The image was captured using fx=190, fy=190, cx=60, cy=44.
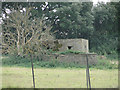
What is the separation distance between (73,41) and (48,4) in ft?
4.43

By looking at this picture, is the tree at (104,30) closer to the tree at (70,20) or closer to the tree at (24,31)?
the tree at (70,20)

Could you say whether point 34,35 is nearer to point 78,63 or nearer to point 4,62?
point 4,62

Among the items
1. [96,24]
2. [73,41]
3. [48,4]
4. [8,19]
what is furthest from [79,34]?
[8,19]

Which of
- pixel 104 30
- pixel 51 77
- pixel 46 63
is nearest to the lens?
pixel 51 77

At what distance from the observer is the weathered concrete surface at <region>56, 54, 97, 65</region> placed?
5.33m

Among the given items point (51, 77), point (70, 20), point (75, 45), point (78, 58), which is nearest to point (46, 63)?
point (78, 58)

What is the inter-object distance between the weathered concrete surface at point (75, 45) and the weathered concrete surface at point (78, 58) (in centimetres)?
30

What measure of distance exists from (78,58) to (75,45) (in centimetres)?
63

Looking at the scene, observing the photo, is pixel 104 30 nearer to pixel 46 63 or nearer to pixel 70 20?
pixel 70 20

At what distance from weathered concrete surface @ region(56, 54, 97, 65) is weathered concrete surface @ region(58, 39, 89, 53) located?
297mm

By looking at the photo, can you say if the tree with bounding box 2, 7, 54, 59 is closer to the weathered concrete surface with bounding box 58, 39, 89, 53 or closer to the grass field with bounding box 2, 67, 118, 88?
the weathered concrete surface with bounding box 58, 39, 89, 53

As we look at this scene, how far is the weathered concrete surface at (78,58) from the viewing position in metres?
5.33

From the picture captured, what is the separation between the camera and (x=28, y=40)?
18.8 feet

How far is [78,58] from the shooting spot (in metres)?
5.38
